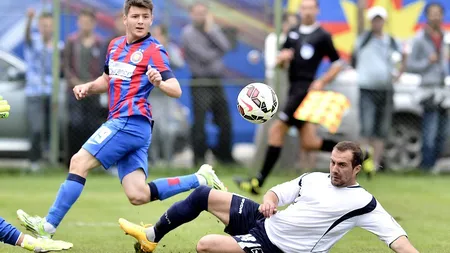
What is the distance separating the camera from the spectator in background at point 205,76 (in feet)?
47.8

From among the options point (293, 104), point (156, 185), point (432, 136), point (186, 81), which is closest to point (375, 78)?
point (432, 136)

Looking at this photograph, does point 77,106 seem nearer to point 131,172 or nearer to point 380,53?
point 380,53

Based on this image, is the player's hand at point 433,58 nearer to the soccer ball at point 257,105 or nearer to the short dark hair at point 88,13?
the short dark hair at point 88,13

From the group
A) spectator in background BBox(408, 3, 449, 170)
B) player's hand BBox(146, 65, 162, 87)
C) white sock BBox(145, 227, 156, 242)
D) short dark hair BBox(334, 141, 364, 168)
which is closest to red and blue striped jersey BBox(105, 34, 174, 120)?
player's hand BBox(146, 65, 162, 87)

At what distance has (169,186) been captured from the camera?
25.2ft

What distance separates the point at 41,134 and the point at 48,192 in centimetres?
303

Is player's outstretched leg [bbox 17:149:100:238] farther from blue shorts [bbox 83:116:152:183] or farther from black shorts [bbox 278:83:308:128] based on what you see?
black shorts [bbox 278:83:308:128]

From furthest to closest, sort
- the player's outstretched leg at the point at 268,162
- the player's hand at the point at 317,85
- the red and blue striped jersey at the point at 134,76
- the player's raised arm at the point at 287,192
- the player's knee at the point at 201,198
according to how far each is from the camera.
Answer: the player's hand at the point at 317,85
the player's outstretched leg at the point at 268,162
the red and blue striped jersey at the point at 134,76
the player's knee at the point at 201,198
the player's raised arm at the point at 287,192

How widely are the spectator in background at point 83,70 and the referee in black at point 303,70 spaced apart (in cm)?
373

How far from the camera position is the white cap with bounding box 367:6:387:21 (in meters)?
14.5

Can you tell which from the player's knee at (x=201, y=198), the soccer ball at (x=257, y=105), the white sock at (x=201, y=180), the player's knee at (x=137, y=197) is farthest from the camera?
the white sock at (x=201, y=180)

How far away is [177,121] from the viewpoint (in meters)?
14.8

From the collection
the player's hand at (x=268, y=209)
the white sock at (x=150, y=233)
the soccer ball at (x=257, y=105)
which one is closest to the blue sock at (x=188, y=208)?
the white sock at (x=150, y=233)

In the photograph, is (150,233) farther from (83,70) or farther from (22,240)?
(83,70)
